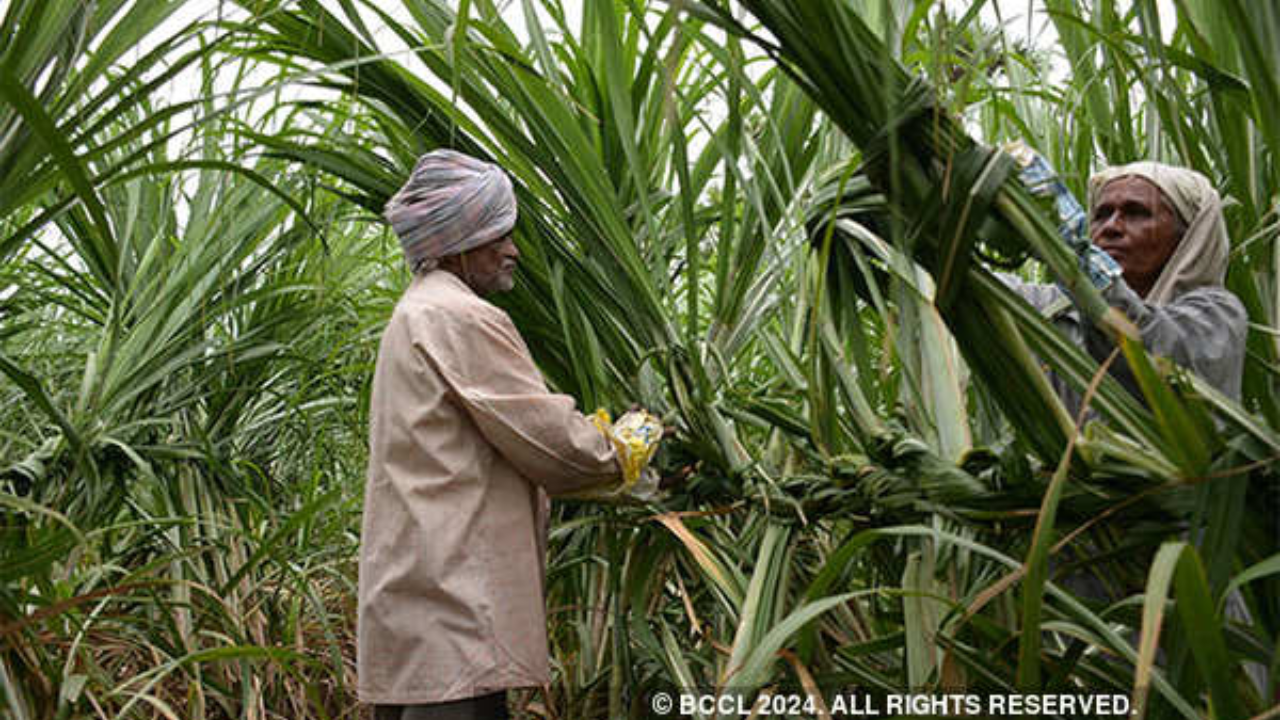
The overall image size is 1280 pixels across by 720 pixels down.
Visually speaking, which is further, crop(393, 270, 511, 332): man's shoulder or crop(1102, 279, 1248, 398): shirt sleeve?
crop(393, 270, 511, 332): man's shoulder

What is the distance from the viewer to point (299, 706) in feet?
6.81

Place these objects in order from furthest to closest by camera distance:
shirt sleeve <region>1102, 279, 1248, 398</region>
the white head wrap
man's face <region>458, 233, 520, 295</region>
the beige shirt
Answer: man's face <region>458, 233, 520, 295</region> → the beige shirt → the white head wrap → shirt sleeve <region>1102, 279, 1248, 398</region>

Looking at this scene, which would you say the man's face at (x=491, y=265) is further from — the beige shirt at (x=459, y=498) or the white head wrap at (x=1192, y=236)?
the white head wrap at (x=1192, y=236)

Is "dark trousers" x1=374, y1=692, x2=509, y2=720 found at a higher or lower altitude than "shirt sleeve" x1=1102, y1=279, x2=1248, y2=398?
lower

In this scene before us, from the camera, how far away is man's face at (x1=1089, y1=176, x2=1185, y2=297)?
1337 mm

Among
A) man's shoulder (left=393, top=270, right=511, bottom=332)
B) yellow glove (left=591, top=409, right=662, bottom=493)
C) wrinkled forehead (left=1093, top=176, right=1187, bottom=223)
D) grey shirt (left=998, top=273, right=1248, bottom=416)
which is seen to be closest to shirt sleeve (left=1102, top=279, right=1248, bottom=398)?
grey shirt (left=998, top=273, right=1248, bottom=416)

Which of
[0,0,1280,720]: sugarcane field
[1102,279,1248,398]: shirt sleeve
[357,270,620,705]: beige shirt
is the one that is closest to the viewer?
[0,0,1280,720]: sugarcane field

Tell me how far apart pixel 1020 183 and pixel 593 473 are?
2.42ft

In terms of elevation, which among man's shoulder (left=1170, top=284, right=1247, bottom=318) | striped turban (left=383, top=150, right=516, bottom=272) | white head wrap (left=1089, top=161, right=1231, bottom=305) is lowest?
man's shoulder (left=1170, top=284, right=1247, bottom=318)

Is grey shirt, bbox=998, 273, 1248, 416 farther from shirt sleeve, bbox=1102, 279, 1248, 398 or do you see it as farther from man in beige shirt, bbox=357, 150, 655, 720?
man in beige shirt, bbox=357, 150, 655, 720

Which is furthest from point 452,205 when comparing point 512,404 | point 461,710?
point 461,710

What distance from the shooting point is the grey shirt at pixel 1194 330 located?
1147 mm

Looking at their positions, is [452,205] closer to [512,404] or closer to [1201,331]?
[512,404]

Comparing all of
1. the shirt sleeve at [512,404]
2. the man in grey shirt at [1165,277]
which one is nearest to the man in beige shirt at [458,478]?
the shirt sleeve at [512,404]
